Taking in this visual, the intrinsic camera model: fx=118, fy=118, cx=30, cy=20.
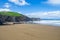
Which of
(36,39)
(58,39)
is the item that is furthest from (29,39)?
(58,39)

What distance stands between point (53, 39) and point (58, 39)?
0.14m

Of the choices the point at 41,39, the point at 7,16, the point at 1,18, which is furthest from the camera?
the point at 7,16

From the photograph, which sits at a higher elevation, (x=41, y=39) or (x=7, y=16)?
(x=7, y=16)

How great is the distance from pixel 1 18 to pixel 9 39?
6552mm

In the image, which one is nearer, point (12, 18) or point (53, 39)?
point (53, 39)

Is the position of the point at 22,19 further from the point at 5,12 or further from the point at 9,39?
the point at 9,39

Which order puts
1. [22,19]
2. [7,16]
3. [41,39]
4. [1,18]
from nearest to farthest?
[41,39], [1,18], [7,16], [22,19]

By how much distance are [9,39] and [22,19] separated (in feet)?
25.9

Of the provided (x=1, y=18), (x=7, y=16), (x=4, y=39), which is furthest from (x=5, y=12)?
(x=4, y=39)

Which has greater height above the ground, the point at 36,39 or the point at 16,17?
the point at 16,17

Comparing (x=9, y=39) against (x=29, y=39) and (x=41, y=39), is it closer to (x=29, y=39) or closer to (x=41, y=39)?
(x=29, y=39)

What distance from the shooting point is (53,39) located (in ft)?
9.49

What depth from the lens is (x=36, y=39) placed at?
2895 millimetres

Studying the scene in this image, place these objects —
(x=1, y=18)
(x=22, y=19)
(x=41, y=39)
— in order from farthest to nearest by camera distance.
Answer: (x=22, y=19) < (x=1, y=18) < (x=41, y=39)
